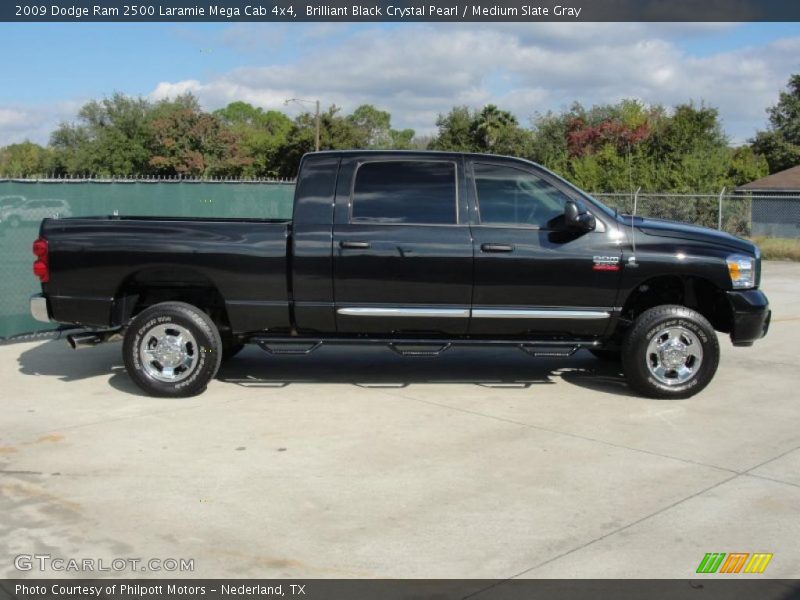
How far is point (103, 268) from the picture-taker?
735 centimetres

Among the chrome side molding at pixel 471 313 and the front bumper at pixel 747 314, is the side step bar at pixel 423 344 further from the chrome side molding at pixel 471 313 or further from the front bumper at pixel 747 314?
the front bumper at pixel 747 314

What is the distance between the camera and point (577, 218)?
712cm

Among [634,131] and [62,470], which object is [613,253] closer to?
[62,470]

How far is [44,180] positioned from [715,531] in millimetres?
8751

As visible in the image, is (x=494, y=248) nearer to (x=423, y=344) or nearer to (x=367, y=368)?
(x=423, y=344)

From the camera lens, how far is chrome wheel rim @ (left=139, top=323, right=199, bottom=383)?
24.2 ft

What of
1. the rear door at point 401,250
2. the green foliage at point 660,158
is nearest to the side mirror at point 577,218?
the rear door at point 401,250

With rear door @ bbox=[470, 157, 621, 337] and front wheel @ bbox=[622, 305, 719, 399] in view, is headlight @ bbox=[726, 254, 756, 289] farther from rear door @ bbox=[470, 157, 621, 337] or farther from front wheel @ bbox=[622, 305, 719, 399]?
rear door @ bbox=[470, 157, 621, 337]

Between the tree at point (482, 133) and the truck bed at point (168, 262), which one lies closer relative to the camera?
the truck bed at point (168, 262)

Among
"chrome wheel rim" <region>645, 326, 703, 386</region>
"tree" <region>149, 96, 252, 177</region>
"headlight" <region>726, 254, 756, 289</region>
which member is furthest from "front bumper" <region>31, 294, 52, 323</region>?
"tree" <region>149, 96, 252, 177</region>

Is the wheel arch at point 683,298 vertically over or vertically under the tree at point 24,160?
under

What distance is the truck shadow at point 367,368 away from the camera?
8125mm

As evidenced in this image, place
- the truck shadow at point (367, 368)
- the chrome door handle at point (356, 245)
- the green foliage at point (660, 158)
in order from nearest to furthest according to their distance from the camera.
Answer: the chrome door handle at point (356, 245), the truck shadow at point (367, 368), the green foliage at point (660, 158)
